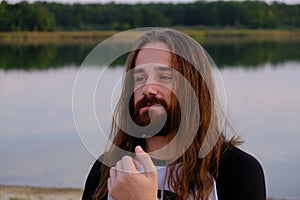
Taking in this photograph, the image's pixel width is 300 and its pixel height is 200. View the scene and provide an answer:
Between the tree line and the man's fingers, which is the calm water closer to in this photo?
the man's fingers

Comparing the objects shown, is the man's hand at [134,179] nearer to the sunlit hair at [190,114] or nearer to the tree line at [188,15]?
the sunlit hair at [190,114]

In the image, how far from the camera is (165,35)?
161cm

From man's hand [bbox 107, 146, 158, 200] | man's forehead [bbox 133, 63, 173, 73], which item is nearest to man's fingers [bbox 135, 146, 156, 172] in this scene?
man's hand [bbox 107, 146, 158, 200]

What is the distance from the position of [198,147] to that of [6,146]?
12756 mm

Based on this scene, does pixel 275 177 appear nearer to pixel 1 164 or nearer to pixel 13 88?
pixel 1 164

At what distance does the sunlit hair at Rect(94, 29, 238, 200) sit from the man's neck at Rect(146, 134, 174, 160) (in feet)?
0.11

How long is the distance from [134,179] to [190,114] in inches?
12.8

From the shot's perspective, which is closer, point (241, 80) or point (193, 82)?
point (193, 82)

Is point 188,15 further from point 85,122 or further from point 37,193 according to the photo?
point 85,122

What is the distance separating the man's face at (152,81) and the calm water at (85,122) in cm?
Result: 10

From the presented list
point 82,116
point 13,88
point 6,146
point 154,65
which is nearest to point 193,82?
point 154,65

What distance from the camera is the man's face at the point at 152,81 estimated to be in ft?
4.76

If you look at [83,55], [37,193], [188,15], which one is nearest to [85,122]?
[37,193]

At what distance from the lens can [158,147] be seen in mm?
1611
